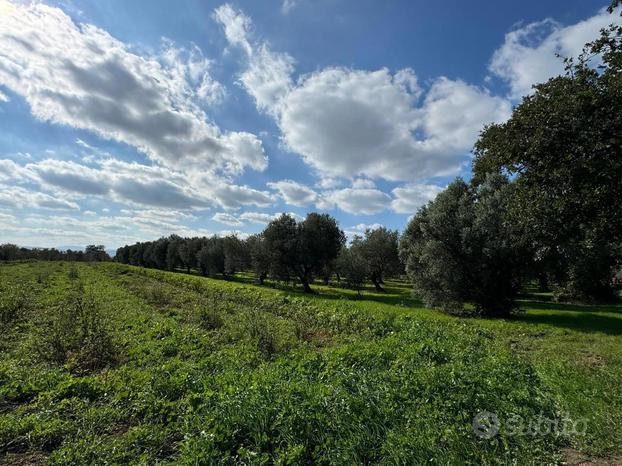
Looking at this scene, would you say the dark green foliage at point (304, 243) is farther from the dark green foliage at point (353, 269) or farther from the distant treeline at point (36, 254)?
the distant treeline at point (36, 254)

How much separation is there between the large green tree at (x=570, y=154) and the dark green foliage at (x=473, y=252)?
22.3 feet

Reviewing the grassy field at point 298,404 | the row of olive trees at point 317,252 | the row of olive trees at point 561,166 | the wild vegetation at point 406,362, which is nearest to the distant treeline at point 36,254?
the row of olive trees at point 317,252

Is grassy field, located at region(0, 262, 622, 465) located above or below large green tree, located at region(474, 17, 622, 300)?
below

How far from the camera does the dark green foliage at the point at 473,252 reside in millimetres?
21688

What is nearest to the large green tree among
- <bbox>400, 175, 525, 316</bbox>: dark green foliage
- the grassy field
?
the grassy field

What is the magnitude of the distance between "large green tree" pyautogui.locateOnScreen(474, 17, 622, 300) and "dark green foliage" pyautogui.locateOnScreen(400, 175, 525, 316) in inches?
268

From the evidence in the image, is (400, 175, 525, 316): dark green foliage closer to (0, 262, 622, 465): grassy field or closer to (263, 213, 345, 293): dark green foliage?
(0, 262, 622, 465): grassy field

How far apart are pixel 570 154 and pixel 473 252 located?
11.7m

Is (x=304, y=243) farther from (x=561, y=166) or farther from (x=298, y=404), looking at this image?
(x=298, y=404)

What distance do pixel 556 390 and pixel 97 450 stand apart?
9307 millimetres

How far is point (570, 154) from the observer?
38.5 feet

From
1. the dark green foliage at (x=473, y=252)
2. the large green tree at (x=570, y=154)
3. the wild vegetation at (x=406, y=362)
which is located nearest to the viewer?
the wild vegetation at (x=406, y=362)

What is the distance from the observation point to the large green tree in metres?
11.1

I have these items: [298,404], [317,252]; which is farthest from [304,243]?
[298,404]
